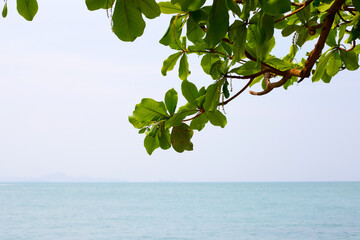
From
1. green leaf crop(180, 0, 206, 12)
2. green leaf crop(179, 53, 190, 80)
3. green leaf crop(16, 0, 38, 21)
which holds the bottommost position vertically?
green leaf crop(180, 0, 206, 12)

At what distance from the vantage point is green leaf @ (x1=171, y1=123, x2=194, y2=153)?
1.26 metres

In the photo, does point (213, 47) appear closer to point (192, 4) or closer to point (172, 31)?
point (172, 31)

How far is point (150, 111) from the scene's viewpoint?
1.25 m

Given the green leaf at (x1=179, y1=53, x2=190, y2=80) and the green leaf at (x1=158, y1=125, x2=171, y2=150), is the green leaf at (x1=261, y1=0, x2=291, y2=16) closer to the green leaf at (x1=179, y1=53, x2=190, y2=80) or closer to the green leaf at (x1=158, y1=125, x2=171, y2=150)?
the green leaf at (x1=158, y1=125, x2=171, y2=150)

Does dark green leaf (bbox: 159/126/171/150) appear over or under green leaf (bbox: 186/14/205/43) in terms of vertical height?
under

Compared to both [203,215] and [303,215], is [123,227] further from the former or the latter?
[303,215]

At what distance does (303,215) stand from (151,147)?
28673 mm

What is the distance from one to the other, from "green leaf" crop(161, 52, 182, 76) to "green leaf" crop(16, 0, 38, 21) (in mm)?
604

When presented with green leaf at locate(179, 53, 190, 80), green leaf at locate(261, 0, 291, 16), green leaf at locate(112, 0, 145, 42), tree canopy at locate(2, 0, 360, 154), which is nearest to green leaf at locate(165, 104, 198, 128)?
tree canopy at locate(2, 0, 360, 154)

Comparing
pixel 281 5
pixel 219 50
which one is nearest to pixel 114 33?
pixel 281 5

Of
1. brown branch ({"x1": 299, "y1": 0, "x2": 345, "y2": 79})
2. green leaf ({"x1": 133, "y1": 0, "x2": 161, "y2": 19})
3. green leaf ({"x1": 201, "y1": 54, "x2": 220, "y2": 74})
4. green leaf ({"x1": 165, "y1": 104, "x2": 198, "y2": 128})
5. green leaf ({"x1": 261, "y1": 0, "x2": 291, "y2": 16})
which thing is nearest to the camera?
green leaf ({"x1": 261, "y1": 0, "x2": 291, "y2": 16})

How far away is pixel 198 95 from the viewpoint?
4.09ft

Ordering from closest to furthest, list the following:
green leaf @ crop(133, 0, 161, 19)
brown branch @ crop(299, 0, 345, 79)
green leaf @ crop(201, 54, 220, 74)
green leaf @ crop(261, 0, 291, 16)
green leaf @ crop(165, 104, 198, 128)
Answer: green leaf @ crop(261, 0, 291, 16) < green leaf @ crop(133, 0, 161, 19) < brown branch @ crop(299, 0, 345, 79) < green leaf @ crop(165, 104, 198, 128) < green leaf @ crop(201, 54, 220, 74)

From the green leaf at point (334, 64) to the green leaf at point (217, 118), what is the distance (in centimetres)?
50
